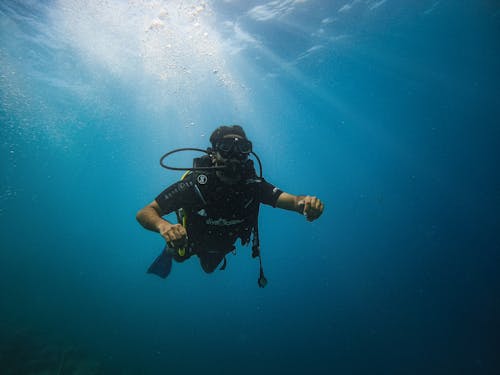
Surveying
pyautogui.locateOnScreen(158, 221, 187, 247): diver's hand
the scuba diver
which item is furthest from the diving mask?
pyautogui.locateOnScreen(158, 221, 187, 247): diver's hand

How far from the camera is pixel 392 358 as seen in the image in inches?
589

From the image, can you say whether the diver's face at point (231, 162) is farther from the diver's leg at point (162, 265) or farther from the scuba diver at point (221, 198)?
the diver's leg at point (162, 265)

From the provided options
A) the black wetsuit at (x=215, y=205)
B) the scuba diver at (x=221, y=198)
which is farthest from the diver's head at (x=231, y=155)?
the black wetsuit at (x=215, y=205)

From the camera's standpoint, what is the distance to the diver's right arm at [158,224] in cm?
212

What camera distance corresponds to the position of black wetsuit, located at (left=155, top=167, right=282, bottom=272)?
11.1 feet

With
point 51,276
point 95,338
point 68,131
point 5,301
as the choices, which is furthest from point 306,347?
point 68,131

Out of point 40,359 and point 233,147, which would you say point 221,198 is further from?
point 40,359

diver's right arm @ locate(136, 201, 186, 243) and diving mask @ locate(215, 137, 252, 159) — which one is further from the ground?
diving mask @ locate(215, 137, 252, 159)

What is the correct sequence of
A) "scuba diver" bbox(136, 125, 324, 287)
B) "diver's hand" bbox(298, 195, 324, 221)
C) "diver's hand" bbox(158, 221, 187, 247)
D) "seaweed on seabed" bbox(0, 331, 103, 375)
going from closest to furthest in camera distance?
"diver's hand" bbox(158, 221, 187, 247) → "diver's hand" bbox(298, 195, 324, 221) → "scuba diver" bbox(136, 125, 324, 287) → "seaweed on seabed" bbox(0, 331, 103, 375)

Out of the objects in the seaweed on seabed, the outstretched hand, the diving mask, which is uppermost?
the diving mask

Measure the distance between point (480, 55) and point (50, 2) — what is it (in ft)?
132

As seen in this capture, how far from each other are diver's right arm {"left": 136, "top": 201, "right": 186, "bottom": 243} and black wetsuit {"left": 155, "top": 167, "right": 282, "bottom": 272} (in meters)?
0.16

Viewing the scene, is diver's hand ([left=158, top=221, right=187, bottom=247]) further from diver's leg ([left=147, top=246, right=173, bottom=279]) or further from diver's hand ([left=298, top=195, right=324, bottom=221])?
diver's leg ([left=147, top=246, right=173, bottom=279])

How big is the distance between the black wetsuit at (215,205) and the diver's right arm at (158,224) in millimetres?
159
